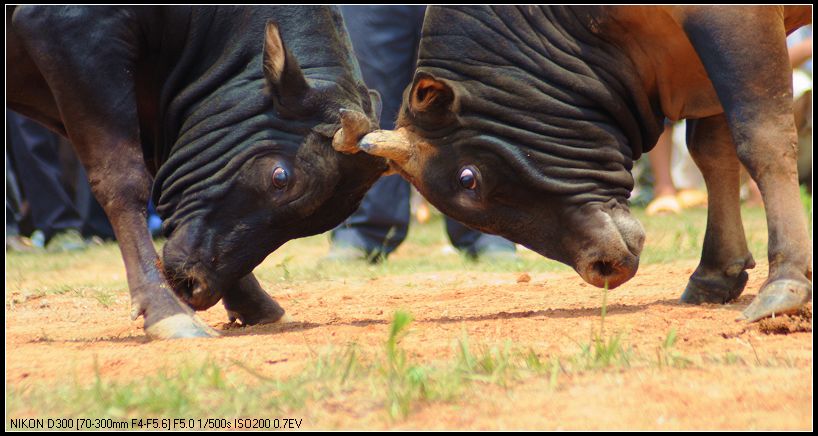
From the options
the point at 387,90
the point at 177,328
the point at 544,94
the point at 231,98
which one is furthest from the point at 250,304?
the point at 387,90

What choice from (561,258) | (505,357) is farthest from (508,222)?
(505,357)

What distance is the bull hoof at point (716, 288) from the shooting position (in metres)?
4.97

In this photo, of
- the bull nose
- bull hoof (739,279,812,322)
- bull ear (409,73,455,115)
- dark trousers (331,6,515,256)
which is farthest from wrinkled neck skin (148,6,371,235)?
dark trousers (331,6,515,256)

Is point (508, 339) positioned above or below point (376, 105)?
below

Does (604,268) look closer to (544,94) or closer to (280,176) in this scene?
(544,94)

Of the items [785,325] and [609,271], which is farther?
[609,271]

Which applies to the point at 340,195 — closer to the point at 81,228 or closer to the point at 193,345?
the point at 193,345

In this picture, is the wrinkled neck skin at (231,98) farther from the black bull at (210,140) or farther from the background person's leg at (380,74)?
the background person's leg at (380,74)

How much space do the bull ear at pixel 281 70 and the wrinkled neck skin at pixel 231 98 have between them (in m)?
0.04

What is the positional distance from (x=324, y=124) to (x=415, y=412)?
1.96m

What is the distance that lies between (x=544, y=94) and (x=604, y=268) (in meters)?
0.74

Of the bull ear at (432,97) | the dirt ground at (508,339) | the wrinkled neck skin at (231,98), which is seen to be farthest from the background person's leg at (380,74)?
the bull ear at (432,97)

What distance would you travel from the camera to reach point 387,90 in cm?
803

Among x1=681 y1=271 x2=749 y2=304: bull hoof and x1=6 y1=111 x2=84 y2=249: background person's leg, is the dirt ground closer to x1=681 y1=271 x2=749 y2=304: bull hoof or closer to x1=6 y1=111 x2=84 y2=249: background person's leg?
x1=681 y1=271 x2=749 y2=304: bull hoof
